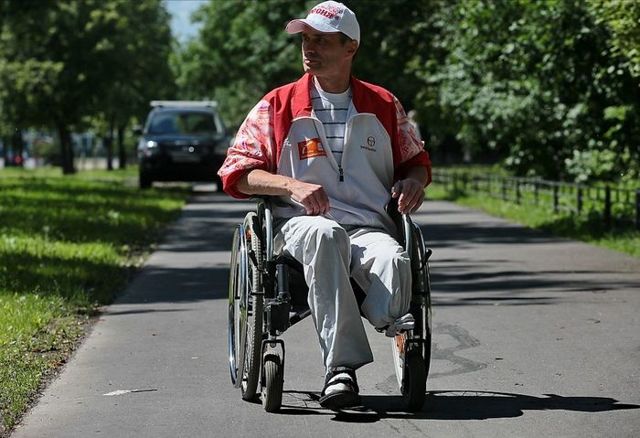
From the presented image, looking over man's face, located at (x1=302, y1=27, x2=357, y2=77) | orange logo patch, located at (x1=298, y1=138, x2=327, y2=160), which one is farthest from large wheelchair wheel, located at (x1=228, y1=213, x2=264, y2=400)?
man's face, located at (x1=302, y1=27, x2=357, y2=77)

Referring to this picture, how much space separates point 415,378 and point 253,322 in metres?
0.74

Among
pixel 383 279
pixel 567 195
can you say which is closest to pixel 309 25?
pixel 383 279

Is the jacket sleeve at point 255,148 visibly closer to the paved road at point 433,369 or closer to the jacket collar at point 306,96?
the jacket collar at point 306,96

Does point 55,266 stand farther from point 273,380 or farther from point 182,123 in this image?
point 182,123

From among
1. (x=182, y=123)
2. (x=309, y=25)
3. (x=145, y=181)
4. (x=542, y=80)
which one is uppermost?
(x=309, y=25)

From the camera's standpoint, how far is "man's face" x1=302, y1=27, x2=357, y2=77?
741cm

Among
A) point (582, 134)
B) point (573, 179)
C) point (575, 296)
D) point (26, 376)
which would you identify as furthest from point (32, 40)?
point (26, 376)

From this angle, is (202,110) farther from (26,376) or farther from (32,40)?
(26,376)

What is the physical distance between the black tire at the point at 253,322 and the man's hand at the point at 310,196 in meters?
0.26

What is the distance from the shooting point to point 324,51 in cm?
742

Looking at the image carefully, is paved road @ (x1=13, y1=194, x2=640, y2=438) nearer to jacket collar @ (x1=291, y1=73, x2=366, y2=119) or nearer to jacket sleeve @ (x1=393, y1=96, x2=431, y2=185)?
jacket sleeve @ (x1=393, y1=96, x2=431, y2=185)

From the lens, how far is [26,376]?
8141mm

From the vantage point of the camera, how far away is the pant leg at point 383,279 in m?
7.02

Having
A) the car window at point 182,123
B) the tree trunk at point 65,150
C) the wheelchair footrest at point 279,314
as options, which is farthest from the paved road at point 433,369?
the tree trunk at point 65,150
